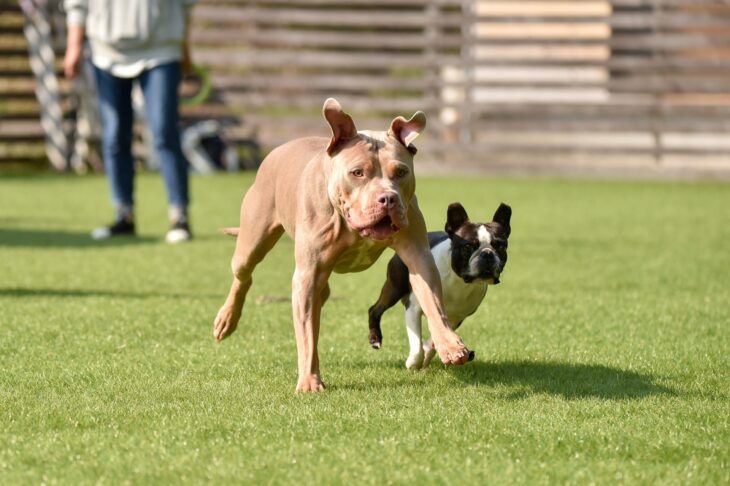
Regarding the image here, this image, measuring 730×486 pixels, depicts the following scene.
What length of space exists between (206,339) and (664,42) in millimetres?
11043

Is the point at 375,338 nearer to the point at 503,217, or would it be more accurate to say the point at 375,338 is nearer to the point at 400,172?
the point at 503,217

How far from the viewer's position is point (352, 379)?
4367mm

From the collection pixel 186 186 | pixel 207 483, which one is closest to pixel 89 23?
pixel 186 186

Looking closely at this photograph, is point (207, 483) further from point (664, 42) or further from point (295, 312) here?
point (664, 42)

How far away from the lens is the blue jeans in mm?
Result: 8555

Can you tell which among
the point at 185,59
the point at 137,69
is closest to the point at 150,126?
the point at 137,69

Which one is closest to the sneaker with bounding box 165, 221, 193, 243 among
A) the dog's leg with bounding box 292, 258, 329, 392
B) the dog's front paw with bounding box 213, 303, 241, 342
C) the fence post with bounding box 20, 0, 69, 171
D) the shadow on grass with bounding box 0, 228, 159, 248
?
the shadow on grass with bounding box 0, 228, 159, 248

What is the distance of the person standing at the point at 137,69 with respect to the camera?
27.9 ft

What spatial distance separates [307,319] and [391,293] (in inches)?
26.2

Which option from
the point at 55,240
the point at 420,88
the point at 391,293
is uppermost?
the point at 391,293

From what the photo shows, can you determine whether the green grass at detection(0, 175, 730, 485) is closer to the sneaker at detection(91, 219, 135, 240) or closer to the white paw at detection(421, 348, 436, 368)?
the white paw at detection(421, 348, 436, 368)

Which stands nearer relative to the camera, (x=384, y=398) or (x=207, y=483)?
(x=207, y=483)

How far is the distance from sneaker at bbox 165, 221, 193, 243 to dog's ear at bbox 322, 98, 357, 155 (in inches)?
195

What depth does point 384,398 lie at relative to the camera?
397 cm
